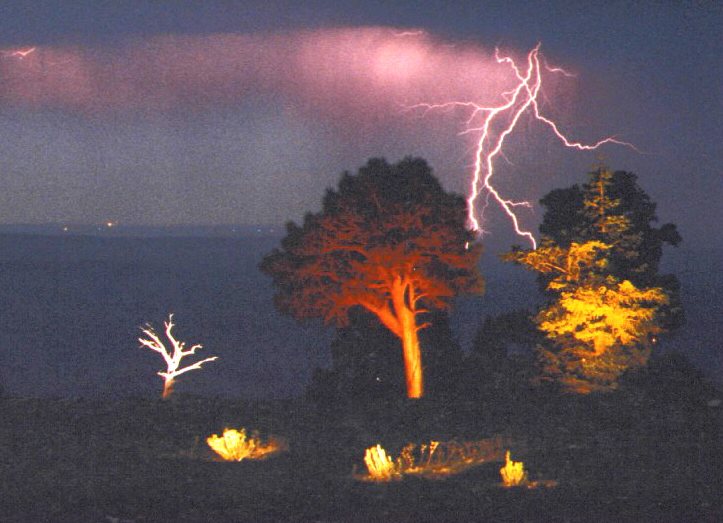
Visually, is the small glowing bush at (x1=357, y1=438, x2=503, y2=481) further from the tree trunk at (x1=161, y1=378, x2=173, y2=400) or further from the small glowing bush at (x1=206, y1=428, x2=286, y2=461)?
the tree trunk at (x1=161, y1=378, x2=173, y2=400)

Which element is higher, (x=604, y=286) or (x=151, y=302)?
(x=151, y=302)

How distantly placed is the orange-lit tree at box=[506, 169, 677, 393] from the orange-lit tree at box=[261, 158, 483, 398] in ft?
7.88

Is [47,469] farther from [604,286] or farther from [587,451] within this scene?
[604,286]

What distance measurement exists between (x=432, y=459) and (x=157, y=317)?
240 ft

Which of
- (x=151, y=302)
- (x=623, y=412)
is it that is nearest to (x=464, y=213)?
(x=623, y=412)

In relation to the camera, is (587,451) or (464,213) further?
(464,213)

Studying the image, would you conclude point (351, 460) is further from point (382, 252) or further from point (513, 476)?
point (382, 252)

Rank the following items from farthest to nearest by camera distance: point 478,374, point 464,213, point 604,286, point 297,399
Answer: point 478,374, point 464,213, point 297,399, point 604,286

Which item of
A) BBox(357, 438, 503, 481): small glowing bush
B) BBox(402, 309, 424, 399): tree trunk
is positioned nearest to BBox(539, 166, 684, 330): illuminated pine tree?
BBox(402, 309, 424, 399): tree trunk

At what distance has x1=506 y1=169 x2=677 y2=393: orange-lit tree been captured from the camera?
61.1 ft

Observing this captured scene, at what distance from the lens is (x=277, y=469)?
12648 millimetres

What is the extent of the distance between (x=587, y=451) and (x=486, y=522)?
4.34 m

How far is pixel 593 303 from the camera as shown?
1850 centimetres

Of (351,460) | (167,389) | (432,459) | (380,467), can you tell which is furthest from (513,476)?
(167,389)
